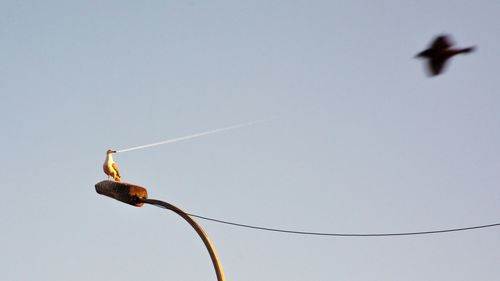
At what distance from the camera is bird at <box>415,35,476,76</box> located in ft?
27.1

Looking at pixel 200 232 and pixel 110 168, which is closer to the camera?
pixel 200 232

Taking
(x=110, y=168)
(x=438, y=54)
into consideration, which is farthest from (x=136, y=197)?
(x=438, y=54)

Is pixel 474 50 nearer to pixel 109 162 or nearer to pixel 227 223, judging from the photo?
pixel 227 223

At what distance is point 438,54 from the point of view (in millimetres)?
8398

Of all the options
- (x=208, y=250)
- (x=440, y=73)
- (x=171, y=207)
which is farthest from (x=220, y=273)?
(x=440, y=73)

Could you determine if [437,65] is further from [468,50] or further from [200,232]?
[200,232]

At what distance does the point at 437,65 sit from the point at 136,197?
5.36m

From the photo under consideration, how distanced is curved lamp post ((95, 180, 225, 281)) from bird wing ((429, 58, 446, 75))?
4.57 meters

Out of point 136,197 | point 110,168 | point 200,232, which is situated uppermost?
point 110,168

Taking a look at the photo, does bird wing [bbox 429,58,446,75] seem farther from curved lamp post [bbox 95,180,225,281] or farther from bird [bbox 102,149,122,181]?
bird [bbox 102,149,122,181]

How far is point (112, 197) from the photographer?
38.6 feet

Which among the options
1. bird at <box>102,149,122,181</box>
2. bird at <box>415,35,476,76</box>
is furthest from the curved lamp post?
bird at <box>415,35,476,76</box>

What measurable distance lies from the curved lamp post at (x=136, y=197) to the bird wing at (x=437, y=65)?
15.0ft

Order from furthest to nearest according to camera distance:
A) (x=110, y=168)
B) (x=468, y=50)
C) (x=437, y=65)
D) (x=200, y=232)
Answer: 1. (x=110, y=168)
2. (x=200, y=232)
3. (x=437, y=65)
4. (x=468, y=50)
